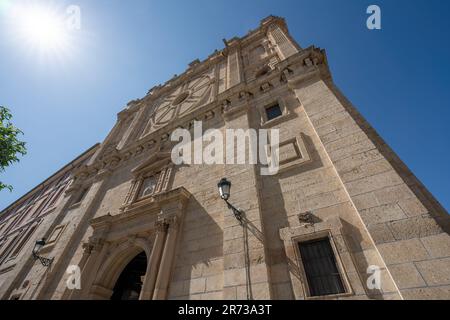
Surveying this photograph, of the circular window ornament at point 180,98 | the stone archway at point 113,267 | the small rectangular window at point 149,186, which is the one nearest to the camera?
the stone archway at point 113,267

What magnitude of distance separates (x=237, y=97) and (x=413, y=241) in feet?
28.4

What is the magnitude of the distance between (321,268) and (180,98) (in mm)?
15984

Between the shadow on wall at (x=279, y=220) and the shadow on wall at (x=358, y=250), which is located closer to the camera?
the shadow on wall at (x=358, y=250)

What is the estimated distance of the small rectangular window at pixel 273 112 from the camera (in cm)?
886

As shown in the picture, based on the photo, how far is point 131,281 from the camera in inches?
324

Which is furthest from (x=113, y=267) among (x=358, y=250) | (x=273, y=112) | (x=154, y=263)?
(x=273, y=112)

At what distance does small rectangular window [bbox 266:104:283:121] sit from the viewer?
8.86m

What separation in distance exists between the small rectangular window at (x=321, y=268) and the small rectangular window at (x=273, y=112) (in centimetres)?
546

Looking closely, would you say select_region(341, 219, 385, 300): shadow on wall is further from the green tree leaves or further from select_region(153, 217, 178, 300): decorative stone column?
the green tree leaves

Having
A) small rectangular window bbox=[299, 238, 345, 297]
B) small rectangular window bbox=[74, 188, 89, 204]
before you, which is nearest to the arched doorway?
small rectangular window bbox=[299, 238, 345, 297]

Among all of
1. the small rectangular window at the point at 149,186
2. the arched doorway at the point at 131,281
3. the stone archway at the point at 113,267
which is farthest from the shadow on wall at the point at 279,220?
the small rectangular window at the point at 149,186

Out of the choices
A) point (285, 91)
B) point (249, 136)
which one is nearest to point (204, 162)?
point (249, 136)

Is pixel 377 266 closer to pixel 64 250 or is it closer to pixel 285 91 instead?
pixel 285 91

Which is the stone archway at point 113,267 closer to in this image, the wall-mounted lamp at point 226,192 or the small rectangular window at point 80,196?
the wall-mounted lamp at point 226,192
